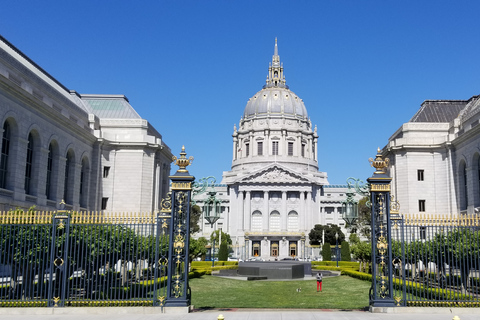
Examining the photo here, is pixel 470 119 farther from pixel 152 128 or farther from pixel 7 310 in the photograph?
pixel 7 310

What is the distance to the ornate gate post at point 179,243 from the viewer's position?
56.5 feet

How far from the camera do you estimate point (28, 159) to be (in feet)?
126

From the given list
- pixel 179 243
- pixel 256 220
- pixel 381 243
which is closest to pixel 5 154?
pixel 179 243

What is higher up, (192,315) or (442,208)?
(442,208)

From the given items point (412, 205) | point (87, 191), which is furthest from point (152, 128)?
point (412, 205)

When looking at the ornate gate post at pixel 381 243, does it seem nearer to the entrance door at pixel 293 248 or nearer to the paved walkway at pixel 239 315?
the paved walkway at pixel 239 315

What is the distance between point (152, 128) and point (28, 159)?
65.5 ft

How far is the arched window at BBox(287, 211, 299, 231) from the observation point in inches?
4264

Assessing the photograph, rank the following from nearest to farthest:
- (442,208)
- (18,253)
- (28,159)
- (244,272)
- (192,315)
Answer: (192,315)
(18,253)
(28,159)
(244,272)
(442,208)

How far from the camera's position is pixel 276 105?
128875 millimetres

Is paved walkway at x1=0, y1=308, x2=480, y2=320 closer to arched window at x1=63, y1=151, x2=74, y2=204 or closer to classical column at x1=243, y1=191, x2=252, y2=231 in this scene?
arched window at x1=63, y1=151, x2=74, y2=204

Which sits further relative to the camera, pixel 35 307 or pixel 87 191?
pixel 87 191

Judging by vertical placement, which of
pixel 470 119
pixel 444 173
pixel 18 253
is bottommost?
pixel 18 253

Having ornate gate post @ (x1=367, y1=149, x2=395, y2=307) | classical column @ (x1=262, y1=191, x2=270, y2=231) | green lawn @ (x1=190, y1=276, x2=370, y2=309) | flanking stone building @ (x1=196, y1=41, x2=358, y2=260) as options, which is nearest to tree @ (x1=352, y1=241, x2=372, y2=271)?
green lawn @ (x1=190, y1=276, x2=370, y2=309)
